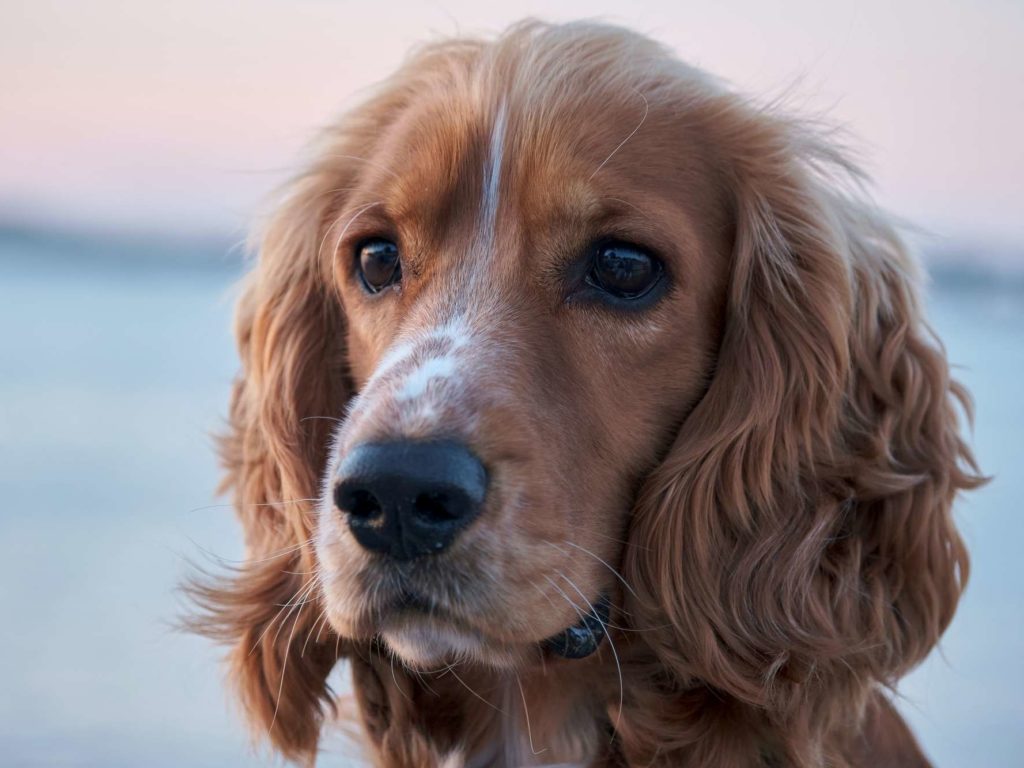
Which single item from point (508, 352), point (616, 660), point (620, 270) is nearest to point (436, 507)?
point (508, 352)

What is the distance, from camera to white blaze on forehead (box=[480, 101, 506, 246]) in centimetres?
317

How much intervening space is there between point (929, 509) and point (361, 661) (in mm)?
1636

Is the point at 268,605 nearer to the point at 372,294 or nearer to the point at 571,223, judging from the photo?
the point at 372,294

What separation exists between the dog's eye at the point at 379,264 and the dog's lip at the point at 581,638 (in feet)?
3.54

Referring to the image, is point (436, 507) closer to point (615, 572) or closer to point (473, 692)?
point (615, 572)

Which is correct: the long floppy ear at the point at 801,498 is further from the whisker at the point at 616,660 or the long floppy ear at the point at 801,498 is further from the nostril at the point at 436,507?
the nostril at the point at 436,507

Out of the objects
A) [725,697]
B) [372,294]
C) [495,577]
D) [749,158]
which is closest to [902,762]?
[725,697]

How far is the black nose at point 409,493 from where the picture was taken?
254 centimetres

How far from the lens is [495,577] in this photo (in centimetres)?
266

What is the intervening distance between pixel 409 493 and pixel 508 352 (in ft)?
1.81

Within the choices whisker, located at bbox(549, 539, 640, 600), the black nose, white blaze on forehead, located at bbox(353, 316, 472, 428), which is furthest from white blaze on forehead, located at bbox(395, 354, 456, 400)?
whisker, located at bbox(549, 539, 640, 600)

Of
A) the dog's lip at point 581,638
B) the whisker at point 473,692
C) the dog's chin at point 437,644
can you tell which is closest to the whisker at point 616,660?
the dog's lip at point 581,638

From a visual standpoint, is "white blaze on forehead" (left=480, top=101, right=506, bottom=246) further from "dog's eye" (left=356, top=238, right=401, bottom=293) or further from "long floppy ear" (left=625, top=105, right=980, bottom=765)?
"long floppy ear" (left=625, top=105, right=980, bottom=765)

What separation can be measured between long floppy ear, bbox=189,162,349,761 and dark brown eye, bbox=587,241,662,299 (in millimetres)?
962
